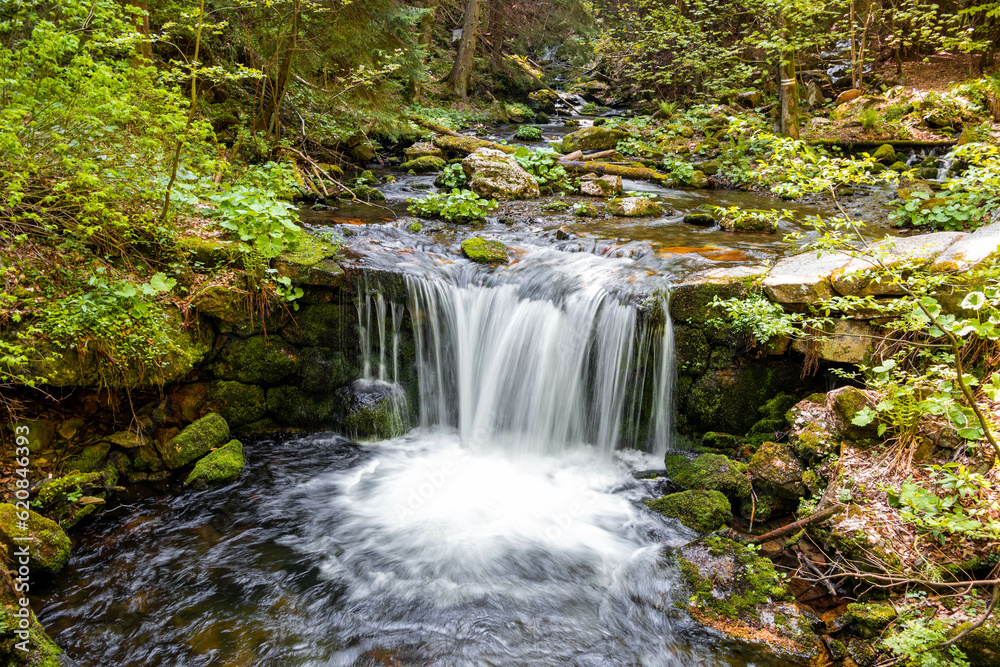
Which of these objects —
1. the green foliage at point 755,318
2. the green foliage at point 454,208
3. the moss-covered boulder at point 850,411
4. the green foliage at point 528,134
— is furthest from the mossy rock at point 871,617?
the green foliage at point 528,134

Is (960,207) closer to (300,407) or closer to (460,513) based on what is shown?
(460,513)

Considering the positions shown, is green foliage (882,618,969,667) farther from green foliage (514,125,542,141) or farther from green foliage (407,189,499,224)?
green foliage (514,125,542,141)

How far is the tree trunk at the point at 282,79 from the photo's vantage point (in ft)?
26.0

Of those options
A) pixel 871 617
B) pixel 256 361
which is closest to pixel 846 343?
pixel 871 617

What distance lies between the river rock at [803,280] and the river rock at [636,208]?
343 centimetres

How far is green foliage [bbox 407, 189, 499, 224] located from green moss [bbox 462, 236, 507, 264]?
1302 mm

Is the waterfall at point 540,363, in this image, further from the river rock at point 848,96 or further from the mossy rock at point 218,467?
the river rock at point 848,96

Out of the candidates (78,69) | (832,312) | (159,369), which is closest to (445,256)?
(159,369)

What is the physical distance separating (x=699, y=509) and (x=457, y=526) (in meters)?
2.10

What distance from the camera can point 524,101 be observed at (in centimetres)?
2155

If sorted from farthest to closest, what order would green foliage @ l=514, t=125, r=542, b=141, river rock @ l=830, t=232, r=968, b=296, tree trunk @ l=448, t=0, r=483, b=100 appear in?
tree trunk @ l=448, t=0, r=483, b=100 < green foliage @ l=514, t=125, r=542, b=141 < river rock @ l=830, t=232, r=968, b=296

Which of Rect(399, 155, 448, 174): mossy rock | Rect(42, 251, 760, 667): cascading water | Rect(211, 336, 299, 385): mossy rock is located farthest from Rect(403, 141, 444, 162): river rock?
Rect(211, 336, 299, 385): mossy rock

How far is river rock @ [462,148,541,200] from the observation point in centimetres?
959

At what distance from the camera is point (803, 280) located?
Answer: 16.6ft
